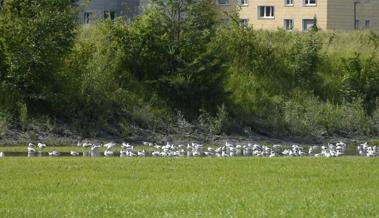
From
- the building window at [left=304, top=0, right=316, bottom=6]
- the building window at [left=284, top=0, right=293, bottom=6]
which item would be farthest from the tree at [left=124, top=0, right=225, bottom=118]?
the building window at [left=284, top=0, right=293, bottom=6]

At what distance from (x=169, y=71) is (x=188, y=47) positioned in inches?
55.9

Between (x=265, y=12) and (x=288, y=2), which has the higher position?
(x=288, y=2)

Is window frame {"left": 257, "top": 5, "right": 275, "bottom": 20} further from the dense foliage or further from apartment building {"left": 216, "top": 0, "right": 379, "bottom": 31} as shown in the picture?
the dense foliage

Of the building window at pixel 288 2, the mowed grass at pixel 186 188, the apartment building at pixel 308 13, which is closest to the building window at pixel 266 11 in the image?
the apartment building at pixel 308 13

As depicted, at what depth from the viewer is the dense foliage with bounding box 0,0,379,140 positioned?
36.9 metres

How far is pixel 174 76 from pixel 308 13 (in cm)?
4595

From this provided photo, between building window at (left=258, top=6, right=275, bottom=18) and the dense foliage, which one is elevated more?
building window at (left=258, top=6, right=275, bottom=18)

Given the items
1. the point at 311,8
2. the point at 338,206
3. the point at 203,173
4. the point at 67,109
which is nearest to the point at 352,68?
the point at 67,109

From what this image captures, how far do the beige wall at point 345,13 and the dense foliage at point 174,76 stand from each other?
34792mm

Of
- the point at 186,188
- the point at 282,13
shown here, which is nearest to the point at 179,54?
the point at 186,188

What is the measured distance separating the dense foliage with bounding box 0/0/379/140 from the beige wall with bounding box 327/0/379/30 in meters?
34.8

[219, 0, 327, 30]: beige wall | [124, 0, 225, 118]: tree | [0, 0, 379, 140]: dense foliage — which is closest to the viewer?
[0, 0, 379, 140]: dense foliage

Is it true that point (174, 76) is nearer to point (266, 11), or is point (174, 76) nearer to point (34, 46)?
point (34, 46)

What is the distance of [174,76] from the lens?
41.2 metres
